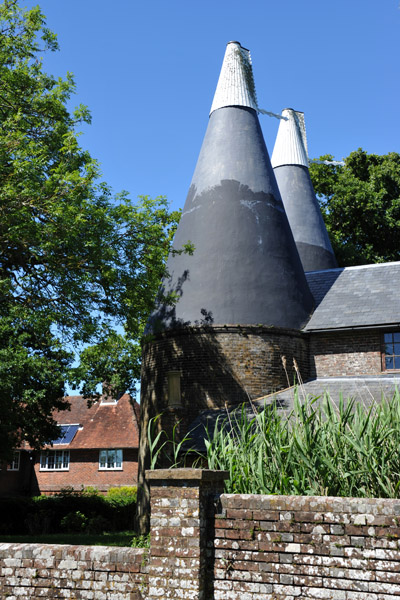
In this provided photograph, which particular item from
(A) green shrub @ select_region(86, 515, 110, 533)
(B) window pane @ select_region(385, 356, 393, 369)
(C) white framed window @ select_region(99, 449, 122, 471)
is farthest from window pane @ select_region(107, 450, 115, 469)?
(B) window pane @ select_region(385, 356, 393, 369)

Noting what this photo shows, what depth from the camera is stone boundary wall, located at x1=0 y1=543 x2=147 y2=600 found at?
613cm

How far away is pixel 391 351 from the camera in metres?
17.1

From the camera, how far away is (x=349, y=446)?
6238mm

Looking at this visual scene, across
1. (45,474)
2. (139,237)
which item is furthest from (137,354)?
(45,474)

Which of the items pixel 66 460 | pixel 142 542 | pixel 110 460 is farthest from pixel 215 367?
pixel 66 460

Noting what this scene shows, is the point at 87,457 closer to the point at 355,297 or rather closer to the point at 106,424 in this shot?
the point at 106,424

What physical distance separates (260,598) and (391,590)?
3.85ft

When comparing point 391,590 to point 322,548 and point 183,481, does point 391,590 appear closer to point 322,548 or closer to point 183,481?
point 322,548

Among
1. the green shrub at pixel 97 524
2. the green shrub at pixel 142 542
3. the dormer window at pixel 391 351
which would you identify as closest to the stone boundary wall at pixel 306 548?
the green shrub at pixel 142 542

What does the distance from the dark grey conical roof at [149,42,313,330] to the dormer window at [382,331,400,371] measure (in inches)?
94.4

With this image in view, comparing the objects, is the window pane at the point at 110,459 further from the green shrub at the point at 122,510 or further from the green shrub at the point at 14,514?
the green shrub at the point at 14,514

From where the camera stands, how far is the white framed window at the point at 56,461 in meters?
36.0

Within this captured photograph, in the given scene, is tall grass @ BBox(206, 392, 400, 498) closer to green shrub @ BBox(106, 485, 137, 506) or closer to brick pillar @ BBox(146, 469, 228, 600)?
brick pillar @ BBox(146, 469, 228, 600)

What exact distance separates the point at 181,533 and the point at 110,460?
30.2 metres
